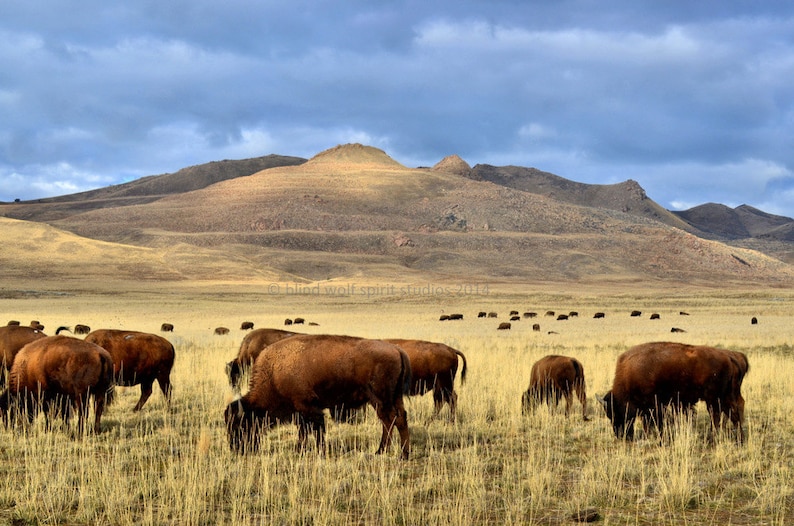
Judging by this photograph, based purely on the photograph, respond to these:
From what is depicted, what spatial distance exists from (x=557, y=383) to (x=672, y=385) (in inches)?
125

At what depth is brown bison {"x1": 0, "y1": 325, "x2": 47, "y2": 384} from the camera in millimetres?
12398

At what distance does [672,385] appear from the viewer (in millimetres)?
9773

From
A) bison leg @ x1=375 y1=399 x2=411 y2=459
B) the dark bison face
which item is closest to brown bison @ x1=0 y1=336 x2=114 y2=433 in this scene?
the dark bison face

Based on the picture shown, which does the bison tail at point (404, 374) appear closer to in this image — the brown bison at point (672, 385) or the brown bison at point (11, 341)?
the brown bison at point (672, 385)

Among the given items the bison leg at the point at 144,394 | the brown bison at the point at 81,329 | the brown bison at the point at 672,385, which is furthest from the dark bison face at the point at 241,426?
the brown bison at the point at 81,329

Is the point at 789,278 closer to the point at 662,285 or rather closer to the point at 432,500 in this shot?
the point at 662,285

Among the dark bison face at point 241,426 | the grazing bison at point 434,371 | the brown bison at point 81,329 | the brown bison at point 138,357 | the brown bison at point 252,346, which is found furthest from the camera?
the brown bison at point 81,329

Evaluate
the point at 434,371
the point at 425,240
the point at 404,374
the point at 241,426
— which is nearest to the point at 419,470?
the point at 404,374

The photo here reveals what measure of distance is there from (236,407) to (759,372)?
12830 millimetres

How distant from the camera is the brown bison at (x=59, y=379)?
9.90m

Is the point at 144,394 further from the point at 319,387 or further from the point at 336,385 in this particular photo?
the point at 336,385

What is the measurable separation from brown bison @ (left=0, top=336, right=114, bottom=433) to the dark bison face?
2277mm

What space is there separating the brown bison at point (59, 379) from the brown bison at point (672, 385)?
24.1 feet

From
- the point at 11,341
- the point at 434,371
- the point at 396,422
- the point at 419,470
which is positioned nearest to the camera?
the point at 419,470
